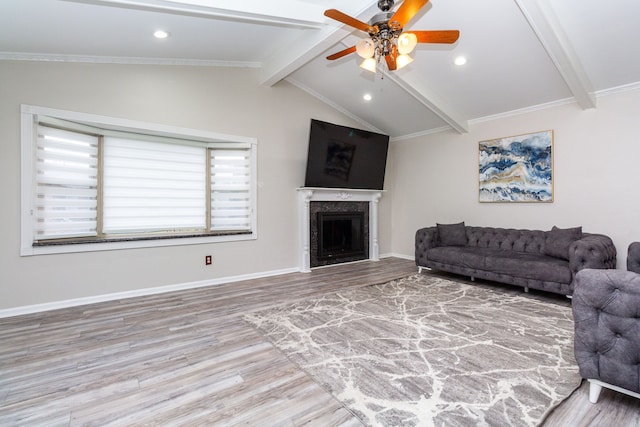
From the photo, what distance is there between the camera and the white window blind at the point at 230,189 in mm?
4773

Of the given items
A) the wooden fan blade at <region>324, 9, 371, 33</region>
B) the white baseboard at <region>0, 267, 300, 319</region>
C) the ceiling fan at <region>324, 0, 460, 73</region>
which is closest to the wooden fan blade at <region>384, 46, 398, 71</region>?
the ceiling fan at <region>324, 0, 460, 73</region>

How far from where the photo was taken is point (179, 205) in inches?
178

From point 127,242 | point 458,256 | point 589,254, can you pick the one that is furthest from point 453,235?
point 127,242

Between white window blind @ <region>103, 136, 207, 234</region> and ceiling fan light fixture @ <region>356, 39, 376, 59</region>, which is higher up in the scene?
ceiling fan light fixture @ <region>356, 39, 376, 59</region>

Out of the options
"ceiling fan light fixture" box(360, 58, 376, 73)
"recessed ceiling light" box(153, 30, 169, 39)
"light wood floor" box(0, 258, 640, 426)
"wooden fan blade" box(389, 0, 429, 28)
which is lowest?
"light wood floor" box(0, 258, 640, 426)

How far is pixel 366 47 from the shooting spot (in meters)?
2.78

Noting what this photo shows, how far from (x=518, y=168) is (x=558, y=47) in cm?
207

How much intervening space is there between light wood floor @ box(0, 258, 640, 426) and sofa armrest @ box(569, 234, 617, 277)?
6.47 feet

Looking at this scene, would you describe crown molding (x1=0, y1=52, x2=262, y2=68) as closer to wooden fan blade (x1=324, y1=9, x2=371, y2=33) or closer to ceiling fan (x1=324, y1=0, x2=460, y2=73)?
ceiling fan (x1=324, y1=0, x2=460, y2=73)

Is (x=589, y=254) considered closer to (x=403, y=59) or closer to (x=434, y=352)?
(x=434, y=352)

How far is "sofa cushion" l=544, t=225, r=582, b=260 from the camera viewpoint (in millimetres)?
3939

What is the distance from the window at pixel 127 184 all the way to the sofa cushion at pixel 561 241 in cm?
412

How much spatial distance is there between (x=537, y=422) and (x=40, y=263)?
4.59 m

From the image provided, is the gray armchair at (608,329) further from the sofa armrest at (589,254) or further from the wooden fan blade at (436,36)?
the sofa armrest at (589,254)
